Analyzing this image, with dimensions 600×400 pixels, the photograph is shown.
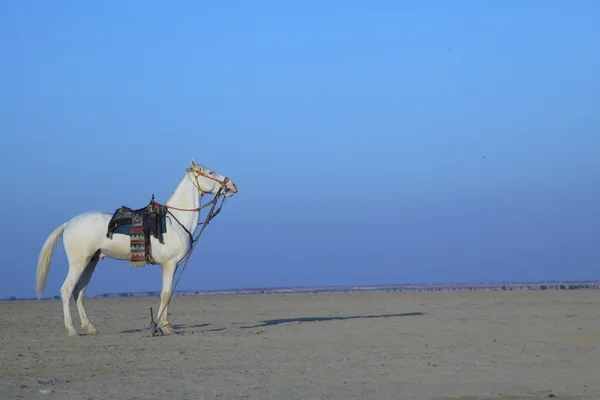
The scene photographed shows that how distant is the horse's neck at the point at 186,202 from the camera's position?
16359 mm

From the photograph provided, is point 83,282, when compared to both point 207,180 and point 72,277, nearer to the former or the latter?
point 72,277

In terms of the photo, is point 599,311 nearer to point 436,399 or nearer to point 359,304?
point 359,304

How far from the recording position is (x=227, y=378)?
10430mm

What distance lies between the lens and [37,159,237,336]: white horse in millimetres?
15867

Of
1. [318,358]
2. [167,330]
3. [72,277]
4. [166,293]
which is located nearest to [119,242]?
[72,277]

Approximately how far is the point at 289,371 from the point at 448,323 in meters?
6.94

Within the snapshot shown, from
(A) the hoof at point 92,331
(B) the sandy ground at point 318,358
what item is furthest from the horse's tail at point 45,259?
(A) the hoof at point 92,331

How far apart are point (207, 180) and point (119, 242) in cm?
199

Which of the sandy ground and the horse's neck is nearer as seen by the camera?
the sandy ground

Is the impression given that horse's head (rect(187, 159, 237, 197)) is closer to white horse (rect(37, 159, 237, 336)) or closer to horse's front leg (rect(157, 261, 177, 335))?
white horse (rect(37, 159, 237, 336))

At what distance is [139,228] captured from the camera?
1580 centimetres

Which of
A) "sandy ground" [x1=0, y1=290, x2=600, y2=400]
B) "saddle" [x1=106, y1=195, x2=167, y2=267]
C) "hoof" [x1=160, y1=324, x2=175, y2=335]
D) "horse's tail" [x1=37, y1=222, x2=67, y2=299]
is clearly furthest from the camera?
"horse's tail" [x1=37, y1=222, x2=67, y2=299]

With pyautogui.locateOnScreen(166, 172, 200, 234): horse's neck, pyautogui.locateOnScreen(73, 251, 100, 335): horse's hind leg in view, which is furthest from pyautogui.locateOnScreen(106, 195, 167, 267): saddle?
pyautogui.locateOnScreen(73, 251, 100, 335): horse's hind leg

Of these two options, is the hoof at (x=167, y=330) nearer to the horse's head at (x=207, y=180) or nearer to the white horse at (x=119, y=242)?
the white horse at (x=119, y=242)
